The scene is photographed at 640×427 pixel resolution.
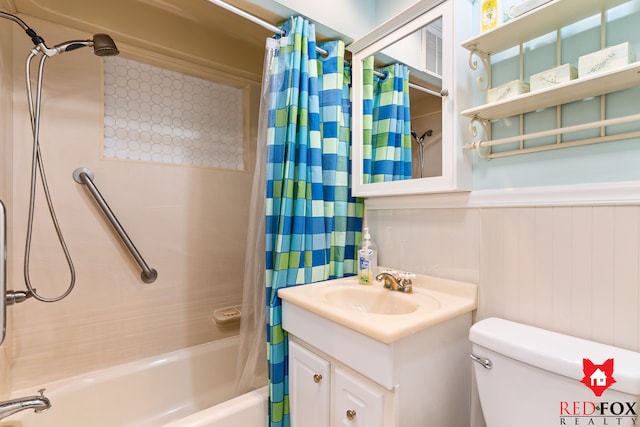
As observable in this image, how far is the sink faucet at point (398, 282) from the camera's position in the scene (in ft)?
3.87

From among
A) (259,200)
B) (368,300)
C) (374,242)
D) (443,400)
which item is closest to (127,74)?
(259,200)

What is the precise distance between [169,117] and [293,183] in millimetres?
1053

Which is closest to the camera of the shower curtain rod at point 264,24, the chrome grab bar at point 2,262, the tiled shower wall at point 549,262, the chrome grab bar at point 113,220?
the chrome grab bar at point 2,262

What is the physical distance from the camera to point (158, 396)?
5.36 ft

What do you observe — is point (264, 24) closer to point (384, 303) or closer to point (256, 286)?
point (256, 286)

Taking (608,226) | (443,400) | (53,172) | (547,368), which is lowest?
(443,400)

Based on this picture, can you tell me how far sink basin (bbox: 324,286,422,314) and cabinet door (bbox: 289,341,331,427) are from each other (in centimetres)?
23

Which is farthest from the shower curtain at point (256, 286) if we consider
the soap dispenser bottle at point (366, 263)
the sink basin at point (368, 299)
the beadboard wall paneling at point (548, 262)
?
the beadboard wall paneling at point (548, 262)

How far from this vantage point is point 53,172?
143cm

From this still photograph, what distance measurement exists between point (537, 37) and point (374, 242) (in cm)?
100

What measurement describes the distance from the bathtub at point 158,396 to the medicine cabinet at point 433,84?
1.11 metres

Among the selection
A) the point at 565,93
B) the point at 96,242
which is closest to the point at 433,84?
the point at 565,93

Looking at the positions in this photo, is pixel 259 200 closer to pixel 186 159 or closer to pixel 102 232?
pixel 186 159

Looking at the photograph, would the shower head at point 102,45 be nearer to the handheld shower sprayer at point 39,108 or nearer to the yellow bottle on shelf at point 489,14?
the handheld shower sprayer at point 39,108
